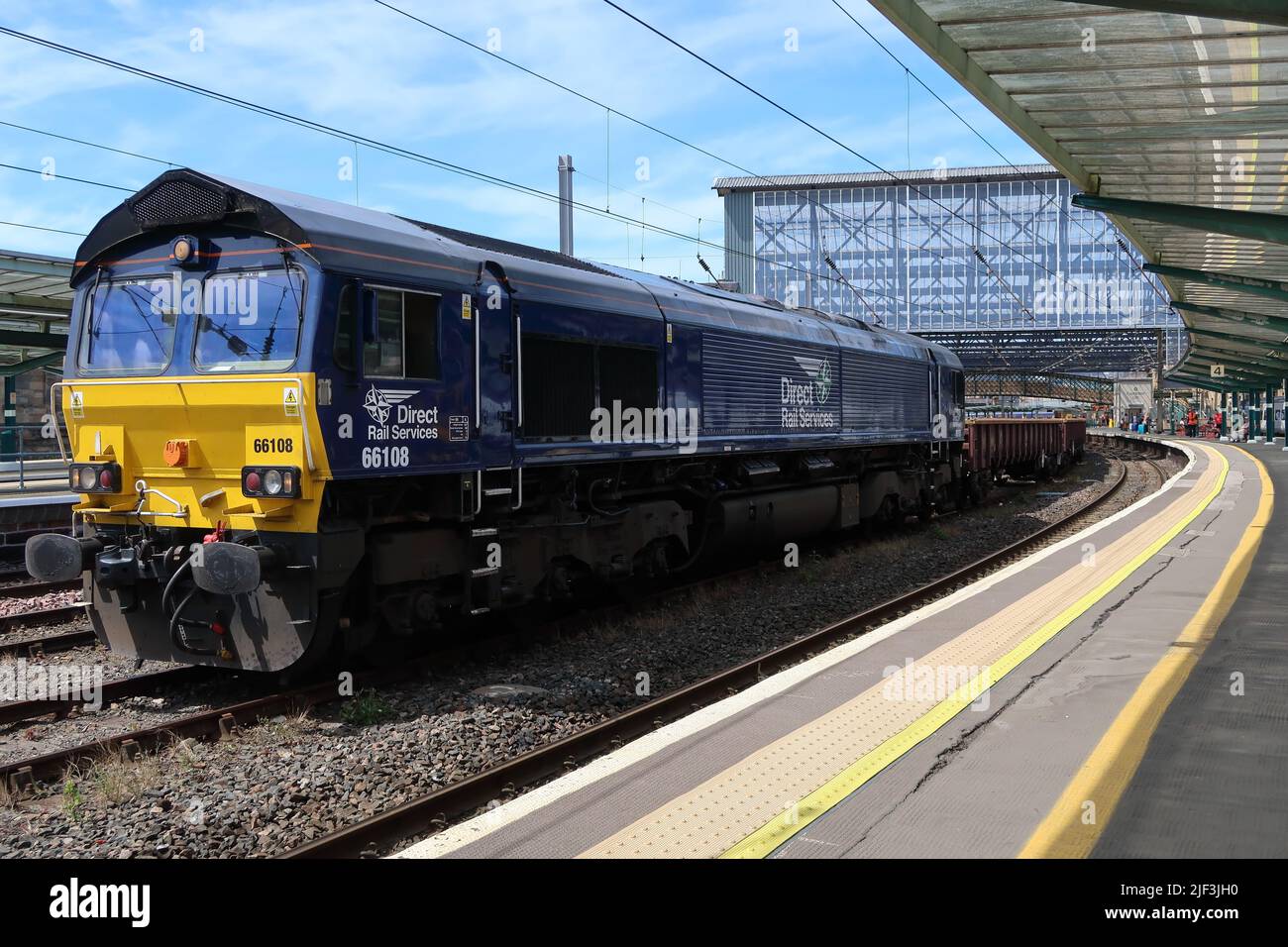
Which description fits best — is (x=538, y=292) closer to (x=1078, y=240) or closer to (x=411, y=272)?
(x=411, y=272)

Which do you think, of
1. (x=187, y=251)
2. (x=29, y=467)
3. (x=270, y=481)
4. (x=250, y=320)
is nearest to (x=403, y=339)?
(x=250, y=320)

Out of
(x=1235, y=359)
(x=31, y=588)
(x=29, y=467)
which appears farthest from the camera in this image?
(x=1235, y=359)

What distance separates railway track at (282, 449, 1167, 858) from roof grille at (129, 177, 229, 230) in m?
4.75

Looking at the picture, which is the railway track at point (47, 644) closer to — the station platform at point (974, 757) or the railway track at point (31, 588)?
the railway track at point (31, 588)

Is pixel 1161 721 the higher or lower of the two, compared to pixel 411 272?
lower

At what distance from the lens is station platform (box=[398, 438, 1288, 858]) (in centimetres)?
464

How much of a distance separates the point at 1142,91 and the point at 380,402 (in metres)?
9.77

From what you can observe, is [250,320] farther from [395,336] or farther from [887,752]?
[887,752]

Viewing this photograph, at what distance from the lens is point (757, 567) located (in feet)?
47.3

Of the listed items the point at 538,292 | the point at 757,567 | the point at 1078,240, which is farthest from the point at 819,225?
the point at 538,292

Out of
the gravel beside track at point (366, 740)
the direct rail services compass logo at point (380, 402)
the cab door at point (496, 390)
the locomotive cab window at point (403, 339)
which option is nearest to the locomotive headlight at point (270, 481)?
the direct rail services compass logo at point (380, 402)

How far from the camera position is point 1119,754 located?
219 inches

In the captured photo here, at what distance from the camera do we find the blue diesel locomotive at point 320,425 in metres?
7.63
